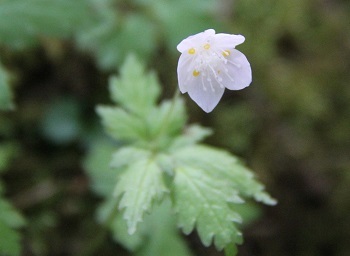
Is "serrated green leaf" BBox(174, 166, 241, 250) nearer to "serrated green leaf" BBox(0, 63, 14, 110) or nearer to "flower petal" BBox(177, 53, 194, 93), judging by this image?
"flower petal" BBox(177, 53, 194, 93)

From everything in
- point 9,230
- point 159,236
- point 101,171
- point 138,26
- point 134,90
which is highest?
point 138,26

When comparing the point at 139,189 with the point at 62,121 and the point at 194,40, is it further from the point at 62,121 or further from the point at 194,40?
the point at 62,121

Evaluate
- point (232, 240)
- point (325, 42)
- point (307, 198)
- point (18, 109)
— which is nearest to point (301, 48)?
point (325, 42)

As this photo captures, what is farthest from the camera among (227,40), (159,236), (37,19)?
(159,236)

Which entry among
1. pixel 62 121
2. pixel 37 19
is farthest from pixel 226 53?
pixel 62 121

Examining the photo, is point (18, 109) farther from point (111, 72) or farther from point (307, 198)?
point (307, 198)
